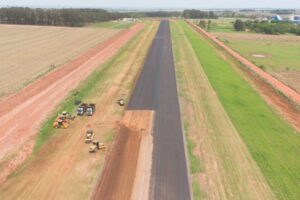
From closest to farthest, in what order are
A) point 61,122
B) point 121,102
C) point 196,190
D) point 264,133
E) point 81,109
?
point 196,190
point 264,133
point 61,122
point 81,109
point 121,102

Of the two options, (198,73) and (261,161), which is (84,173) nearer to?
(261,161)

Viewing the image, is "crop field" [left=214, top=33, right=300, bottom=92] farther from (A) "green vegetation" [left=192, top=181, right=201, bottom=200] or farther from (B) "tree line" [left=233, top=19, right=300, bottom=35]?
(B) "tree line" [left=233, top=19, right=300, bottom=35]

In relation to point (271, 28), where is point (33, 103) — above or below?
below

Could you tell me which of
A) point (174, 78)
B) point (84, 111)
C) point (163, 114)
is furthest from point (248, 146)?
point (174, 78)

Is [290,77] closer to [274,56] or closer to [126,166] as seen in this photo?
[274,56]

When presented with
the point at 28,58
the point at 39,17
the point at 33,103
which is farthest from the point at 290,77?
the point at 39,17

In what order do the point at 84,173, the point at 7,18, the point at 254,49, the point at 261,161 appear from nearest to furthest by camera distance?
the point at 84,173, the point at 261,161, the point at 254,49, the point at 7,18
